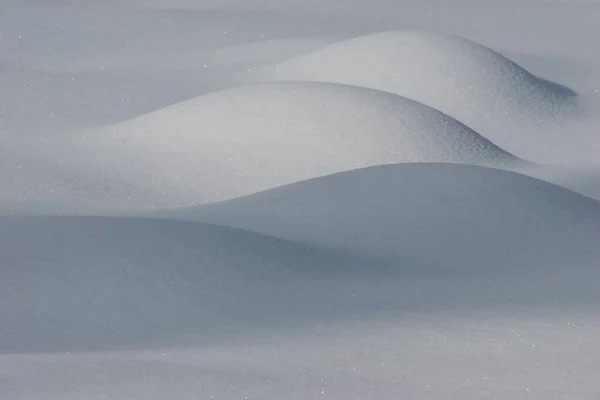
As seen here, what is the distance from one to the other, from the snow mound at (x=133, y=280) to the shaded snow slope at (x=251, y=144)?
117 centimetres

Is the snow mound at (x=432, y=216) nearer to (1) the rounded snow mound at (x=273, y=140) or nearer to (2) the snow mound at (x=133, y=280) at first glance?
(2) the snow mound at (x=133, y=280)

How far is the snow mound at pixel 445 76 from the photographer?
274 inches

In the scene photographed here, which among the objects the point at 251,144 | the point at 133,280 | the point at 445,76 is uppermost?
the point at 445,76

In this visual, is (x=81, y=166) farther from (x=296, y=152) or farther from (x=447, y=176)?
(x=447, y=176)

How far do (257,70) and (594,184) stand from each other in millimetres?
2974

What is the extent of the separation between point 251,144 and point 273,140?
0.12 meters

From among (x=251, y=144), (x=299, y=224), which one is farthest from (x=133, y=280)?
(x=251, y=144)

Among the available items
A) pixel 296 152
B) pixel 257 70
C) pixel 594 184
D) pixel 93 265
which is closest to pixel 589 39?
pixel 257 70

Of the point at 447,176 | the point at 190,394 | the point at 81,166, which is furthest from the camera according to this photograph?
the point at 81,166

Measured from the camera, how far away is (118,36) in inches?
352

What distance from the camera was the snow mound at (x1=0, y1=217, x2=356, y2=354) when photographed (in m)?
3.10

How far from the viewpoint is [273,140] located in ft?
18.7

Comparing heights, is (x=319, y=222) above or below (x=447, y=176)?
below

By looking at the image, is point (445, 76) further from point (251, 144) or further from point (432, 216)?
point (432, 216)
